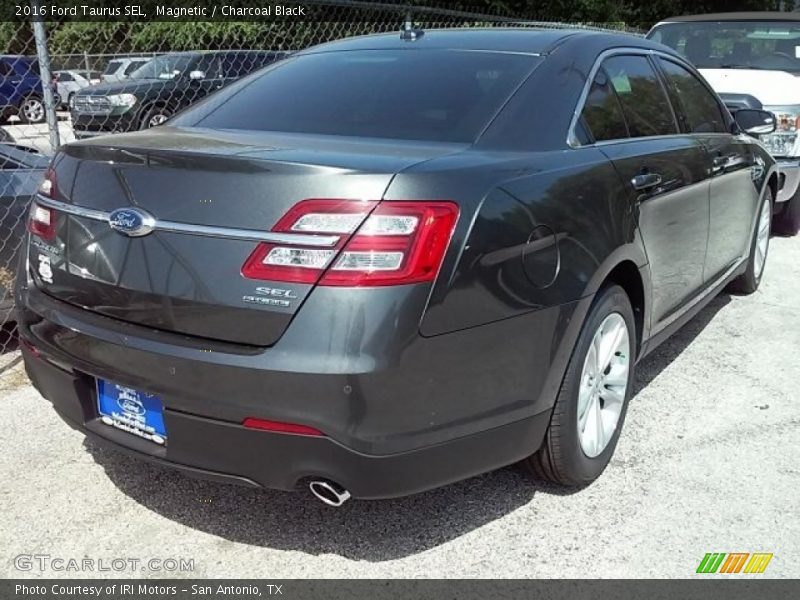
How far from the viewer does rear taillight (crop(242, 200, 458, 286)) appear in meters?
2.09

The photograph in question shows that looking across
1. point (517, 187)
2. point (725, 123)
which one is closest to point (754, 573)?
point (517, 187)

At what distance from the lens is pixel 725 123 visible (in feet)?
15.1

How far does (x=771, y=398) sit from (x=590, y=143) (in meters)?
1.74

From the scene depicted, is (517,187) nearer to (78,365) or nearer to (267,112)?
(267,112)

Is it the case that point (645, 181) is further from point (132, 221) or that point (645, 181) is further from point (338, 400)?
point (132, 221)

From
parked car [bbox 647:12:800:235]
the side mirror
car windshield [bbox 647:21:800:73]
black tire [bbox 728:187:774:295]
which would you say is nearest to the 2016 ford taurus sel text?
black tire [bbox 728:187:774:295]

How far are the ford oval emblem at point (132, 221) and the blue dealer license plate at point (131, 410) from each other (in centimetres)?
47

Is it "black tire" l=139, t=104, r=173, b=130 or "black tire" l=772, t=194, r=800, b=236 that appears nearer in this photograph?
"black tire" l=772, t=194, r=800, b=236

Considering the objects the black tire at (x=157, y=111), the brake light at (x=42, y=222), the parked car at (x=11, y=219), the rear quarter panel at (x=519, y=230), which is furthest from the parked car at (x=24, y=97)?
the rear quarter panel at (x=519, y=230)

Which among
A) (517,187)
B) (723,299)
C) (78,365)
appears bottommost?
(723,299)

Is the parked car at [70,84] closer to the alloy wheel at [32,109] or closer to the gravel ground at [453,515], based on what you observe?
the alloy wheel at [32,109]

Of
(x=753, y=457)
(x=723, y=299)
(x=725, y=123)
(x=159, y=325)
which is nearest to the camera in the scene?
(x=159, y=325)

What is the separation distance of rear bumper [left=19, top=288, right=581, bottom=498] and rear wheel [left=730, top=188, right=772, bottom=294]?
3.04 m

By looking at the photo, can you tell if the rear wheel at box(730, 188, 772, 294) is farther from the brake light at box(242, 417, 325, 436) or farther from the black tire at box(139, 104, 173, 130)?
the black tire at box(139, 104, 173, 130)
